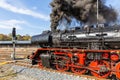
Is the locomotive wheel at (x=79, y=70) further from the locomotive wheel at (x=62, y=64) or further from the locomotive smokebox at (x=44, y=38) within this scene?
the locomotive smokebox at (x=44, y=38)

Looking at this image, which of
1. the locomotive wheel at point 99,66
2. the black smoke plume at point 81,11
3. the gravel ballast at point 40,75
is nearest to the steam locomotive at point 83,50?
the locomotive wheel at point 99,66

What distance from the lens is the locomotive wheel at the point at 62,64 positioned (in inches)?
559

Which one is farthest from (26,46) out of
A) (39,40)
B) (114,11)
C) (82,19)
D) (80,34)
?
(80,34)

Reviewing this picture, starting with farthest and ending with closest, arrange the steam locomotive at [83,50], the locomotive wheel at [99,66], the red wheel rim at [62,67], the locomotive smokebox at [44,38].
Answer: the locomotive smokebox at [44,38]
the red wheel rim at [62,67]
the locomotive wheel at [99,66]
the steam locomotive at [83,50]

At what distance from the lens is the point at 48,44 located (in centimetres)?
1605

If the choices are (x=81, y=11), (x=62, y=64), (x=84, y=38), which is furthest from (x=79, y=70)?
(x=81, y=11)

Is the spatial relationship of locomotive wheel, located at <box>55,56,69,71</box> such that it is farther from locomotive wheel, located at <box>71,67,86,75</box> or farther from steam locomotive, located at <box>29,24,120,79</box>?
locomotive wheel, located at <box>71,67,86,75</box>

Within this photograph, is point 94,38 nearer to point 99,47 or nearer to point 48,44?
point 99,47

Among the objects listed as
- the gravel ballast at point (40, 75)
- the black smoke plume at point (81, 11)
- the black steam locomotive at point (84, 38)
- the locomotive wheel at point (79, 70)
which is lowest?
the gravel ballast at point (40, 75)

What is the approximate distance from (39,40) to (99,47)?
18.2ft

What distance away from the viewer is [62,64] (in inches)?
567

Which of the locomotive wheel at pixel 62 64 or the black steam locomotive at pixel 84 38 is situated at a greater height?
the black steam locomotive at pixel 84 38

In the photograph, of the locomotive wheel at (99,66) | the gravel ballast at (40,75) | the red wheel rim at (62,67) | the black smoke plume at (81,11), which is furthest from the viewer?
the black smoke plume at (81,11)

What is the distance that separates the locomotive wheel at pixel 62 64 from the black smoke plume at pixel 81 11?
1392 cm
